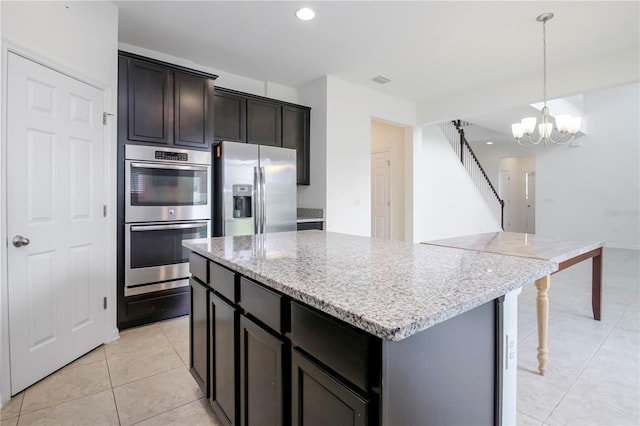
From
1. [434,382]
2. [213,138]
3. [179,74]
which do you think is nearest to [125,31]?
[179,74]

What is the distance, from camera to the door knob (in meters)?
→ 1.91

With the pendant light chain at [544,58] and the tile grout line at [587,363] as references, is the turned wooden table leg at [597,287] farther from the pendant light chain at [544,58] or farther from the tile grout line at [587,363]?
the pendant light chain at [544,58]

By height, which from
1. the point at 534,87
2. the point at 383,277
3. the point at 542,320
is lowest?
the point at 542,320

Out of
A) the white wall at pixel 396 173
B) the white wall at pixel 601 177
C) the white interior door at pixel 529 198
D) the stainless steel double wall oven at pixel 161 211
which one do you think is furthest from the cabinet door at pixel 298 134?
the white interior door at pixel 529 198

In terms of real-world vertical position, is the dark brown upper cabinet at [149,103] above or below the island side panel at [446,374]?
above

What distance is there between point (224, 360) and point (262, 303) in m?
0.54

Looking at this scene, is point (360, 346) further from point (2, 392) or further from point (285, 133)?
point (285, 133)

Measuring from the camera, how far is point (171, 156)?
3029 millimetres

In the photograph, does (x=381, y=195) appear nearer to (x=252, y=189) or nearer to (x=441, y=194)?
(x=441, y=194)

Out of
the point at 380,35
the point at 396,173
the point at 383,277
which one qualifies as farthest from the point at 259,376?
the point at 396,173

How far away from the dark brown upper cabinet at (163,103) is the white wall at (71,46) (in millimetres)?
171

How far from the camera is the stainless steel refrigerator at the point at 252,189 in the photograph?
11.0 feet

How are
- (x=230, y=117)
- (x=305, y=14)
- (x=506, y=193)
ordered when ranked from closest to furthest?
(x=305, y=14) < (x=230, y=117) < (x=506, y=193)

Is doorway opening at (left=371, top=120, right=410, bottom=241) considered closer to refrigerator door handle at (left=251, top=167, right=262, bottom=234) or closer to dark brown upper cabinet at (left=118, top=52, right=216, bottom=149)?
refrigerator door handle at (left=251, top=167, right=262, bottom=234)
